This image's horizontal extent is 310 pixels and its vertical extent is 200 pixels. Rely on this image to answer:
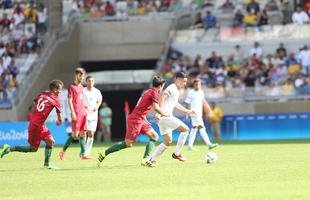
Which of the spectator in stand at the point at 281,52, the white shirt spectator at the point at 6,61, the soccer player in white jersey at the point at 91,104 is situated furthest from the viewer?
the white shirt spectator at the point at 6,61

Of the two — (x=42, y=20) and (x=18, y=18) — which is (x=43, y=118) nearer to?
(x=42, y=20)

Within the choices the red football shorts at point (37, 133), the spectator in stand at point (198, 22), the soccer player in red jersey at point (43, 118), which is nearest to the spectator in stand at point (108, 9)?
the spectator in stand at point (198, 22)

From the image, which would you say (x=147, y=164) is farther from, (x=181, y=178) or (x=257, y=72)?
(x=257, y=72)

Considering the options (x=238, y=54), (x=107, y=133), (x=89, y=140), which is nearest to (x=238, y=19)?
(x=238, y=54)

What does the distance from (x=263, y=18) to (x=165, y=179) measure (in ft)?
98.1

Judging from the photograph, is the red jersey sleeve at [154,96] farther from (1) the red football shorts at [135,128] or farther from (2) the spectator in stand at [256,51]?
(2) the spectator in stand at [256,51]

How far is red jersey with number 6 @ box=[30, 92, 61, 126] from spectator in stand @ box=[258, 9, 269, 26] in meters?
26.3

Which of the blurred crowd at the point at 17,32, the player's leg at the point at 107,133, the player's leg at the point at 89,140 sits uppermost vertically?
the player's leg at the point at 89,140

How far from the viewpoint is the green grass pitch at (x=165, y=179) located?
1483 centimetres

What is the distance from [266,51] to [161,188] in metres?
30.5

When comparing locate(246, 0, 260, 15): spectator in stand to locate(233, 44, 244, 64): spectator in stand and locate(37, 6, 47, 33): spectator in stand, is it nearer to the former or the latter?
locate(233, 44, 244, 64): spectator in stand

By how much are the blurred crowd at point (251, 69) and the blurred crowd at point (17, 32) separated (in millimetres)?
7035

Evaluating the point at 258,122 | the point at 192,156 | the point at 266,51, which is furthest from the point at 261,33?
the point at 192,156

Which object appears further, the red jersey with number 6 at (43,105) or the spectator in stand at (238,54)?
the spectator in stand at (238,54)
